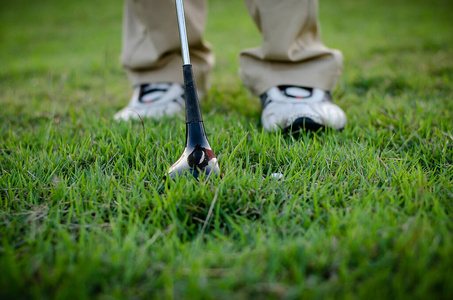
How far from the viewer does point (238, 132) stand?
136cm

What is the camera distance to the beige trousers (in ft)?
5.03

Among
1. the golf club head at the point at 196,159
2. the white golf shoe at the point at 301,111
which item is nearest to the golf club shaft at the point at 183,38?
the golf club head at the point at 196,159

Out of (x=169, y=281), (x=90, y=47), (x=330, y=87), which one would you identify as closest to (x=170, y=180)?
(x=169, y=281)

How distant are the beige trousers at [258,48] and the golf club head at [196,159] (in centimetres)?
74

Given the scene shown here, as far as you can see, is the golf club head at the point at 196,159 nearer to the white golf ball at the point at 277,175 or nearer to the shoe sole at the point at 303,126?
the white golf ball at the point at 277,175

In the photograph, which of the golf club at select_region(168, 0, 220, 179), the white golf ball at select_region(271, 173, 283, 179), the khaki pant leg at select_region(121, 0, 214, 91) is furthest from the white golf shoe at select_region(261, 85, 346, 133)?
the khaki pant leg at select_region(121, 0, 214, 91)

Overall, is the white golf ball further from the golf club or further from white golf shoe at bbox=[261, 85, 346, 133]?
white golf shoe at bbox=[261, 85, 346, 133]

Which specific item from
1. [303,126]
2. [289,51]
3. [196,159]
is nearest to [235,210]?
[196,159]

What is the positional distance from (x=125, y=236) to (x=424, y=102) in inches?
68.9

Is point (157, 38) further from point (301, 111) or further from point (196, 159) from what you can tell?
point (196, 159)

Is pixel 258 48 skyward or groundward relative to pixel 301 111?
skyward

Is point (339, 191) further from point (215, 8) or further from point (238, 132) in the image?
point (215, 8)

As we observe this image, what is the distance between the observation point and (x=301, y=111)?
4.58 feet

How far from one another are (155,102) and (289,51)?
76 centimetres
